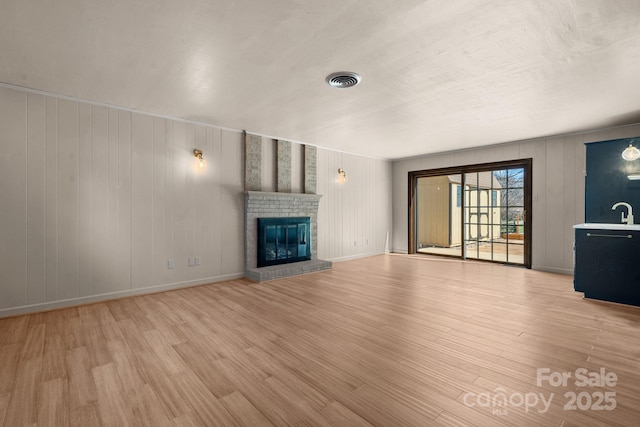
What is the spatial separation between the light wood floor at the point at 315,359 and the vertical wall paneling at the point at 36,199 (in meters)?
0.41

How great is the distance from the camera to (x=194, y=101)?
356cm

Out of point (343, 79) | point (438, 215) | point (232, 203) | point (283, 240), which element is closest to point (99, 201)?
point (232, 203)

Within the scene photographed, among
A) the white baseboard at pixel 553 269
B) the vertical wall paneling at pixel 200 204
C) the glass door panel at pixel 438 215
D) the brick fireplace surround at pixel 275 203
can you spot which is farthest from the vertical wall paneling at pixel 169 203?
the white baseboard at pixel 553 269

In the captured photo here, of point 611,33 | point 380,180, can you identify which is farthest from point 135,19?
point 380,180

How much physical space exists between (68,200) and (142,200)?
29.9 inches

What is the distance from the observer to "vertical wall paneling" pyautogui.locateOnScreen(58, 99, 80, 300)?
3.35m

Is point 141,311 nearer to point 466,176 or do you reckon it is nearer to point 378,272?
point 378,272

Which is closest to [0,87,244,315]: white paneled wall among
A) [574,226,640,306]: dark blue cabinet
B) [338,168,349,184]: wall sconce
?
[338,168,349,184]: wall sconce

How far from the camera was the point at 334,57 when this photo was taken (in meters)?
2.52

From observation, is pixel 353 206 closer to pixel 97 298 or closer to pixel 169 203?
pixel 169 203

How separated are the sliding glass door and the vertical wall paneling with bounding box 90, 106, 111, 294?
20.7ft

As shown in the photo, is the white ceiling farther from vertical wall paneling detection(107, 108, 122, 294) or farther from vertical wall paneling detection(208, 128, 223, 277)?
vertical wall paneling detection(208, 128, 223, 277)

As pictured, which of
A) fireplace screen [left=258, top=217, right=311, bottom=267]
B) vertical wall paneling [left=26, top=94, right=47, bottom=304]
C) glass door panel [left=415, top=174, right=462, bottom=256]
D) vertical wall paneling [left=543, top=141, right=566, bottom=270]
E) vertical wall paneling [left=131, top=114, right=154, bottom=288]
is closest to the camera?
vertical wall paneling [left=26, top=94, right=47, bottom=304]

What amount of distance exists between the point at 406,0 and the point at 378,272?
13.8ft
